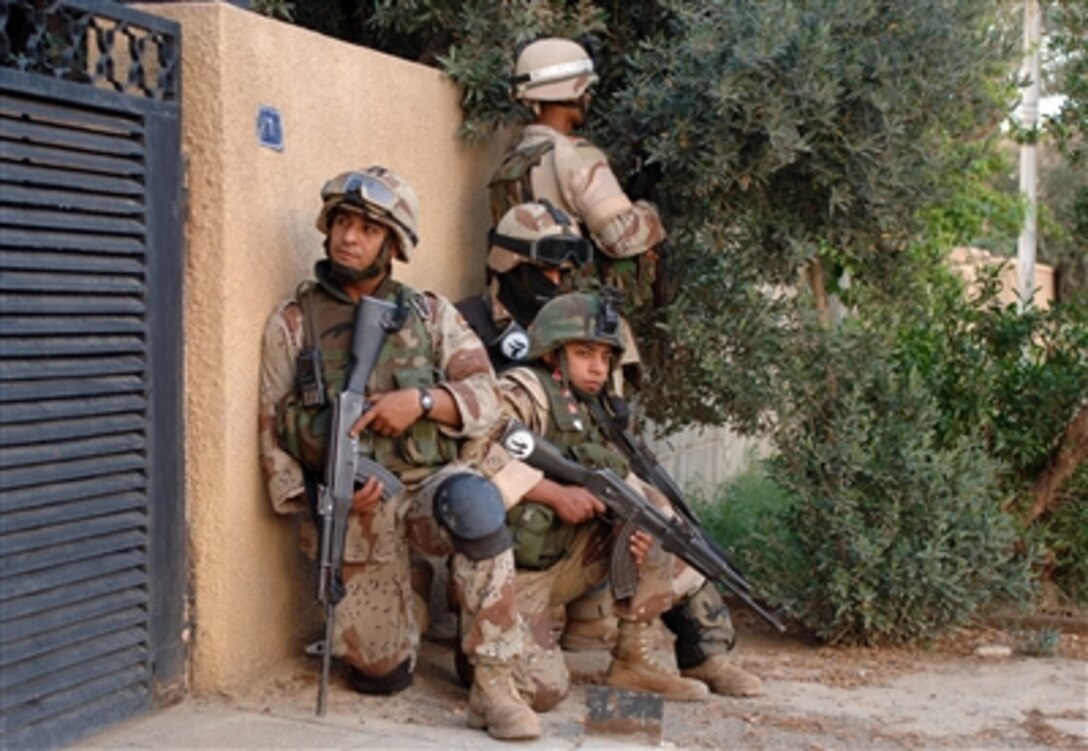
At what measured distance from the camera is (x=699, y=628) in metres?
5.93

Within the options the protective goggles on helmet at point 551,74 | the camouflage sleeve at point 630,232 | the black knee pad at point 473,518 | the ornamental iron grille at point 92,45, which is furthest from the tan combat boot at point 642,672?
the ornamental iron grille at point 92,45

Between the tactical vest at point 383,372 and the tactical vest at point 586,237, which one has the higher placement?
the tactical vest at point 586,237

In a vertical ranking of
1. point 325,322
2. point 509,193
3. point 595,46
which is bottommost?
point 325,322

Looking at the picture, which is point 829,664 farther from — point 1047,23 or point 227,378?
point 1047,23

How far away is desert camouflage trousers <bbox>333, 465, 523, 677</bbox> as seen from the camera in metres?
4.98

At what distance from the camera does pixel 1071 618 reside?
741cm

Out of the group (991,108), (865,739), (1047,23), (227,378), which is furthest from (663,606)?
(1047,23)

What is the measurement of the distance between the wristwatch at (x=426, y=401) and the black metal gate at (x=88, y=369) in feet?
2.43

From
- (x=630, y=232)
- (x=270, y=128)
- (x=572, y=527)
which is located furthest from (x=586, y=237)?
(x=270, y=128)

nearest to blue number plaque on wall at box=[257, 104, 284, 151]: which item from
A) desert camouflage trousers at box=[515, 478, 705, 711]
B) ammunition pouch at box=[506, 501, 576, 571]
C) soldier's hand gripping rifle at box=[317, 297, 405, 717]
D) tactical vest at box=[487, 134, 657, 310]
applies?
soldier's hand gripping rifle at box=[317, 297, 405, 717]

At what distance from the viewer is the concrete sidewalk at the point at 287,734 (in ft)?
15.0

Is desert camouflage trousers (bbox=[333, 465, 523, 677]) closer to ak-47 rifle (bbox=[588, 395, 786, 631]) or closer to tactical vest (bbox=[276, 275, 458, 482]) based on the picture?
tactical vest (bbox=[276, 275, 458, 482])

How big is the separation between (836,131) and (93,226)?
9.60 ft

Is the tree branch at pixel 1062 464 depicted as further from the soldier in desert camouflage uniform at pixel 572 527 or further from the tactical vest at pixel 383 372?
the tactical vest at pixel 383 372
